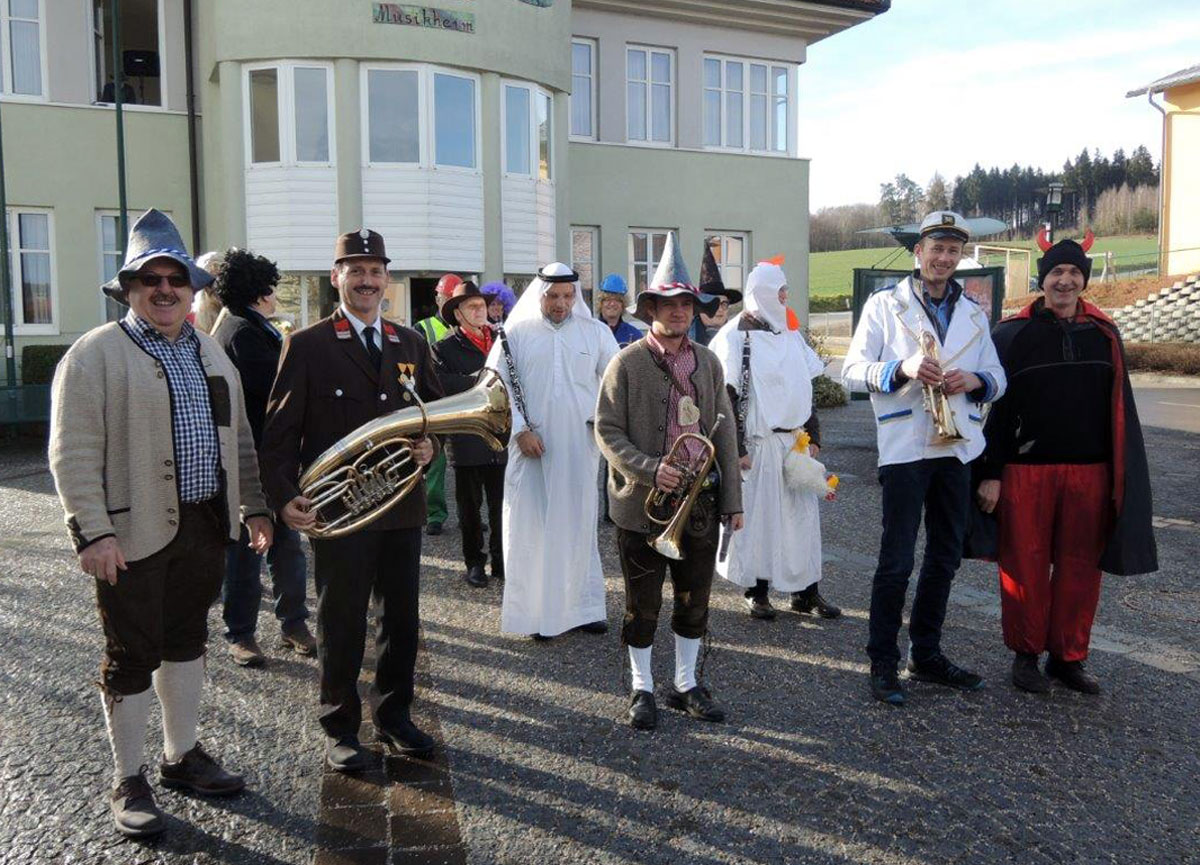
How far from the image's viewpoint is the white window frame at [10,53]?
16.9m

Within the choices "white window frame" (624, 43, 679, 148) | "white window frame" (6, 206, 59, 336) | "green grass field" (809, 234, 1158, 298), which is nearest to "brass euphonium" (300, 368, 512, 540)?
"white window frame" (6, 206, 59, 336)

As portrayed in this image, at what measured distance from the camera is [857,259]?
7219cm

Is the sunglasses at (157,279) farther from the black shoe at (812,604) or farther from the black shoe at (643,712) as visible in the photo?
the black shoe at (812,604)

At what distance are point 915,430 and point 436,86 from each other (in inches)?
549

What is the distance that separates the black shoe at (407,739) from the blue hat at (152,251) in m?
2.04

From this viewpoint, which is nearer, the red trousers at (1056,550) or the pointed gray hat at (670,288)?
the pointed gray hat at (670,288)

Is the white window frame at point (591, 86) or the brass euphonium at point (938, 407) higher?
the white window frame at point (591, 86)

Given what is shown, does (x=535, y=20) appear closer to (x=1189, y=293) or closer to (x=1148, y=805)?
(x=1148, y=805)

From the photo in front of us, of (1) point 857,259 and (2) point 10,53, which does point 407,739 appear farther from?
(1) point 857,259

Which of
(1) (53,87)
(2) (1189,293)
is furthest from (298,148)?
(2) (1189,293)

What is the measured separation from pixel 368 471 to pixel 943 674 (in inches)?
122

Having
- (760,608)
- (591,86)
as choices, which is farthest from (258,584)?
(591,86)

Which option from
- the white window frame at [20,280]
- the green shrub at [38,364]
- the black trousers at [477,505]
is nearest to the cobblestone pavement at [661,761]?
the black trousers at [477,505]

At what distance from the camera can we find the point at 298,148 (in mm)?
16750
